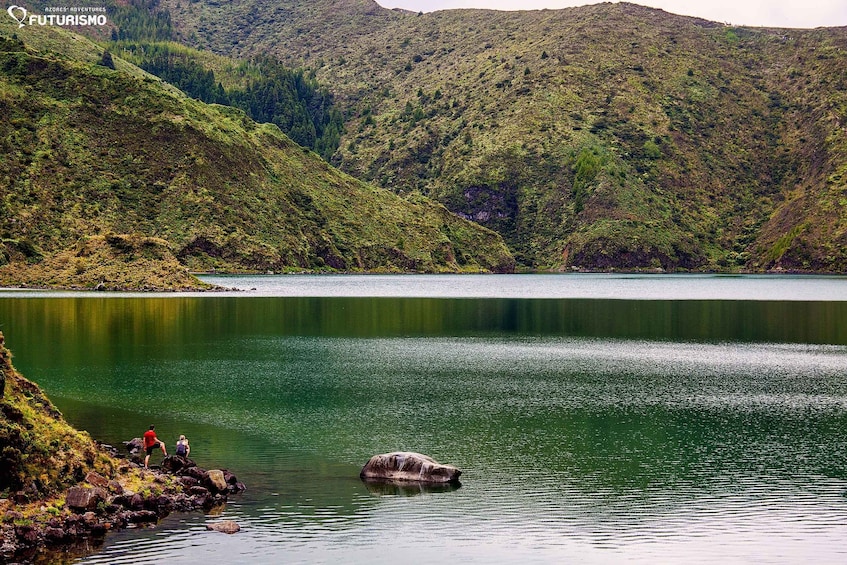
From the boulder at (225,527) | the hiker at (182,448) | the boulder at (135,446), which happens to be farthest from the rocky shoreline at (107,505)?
the boulder at (135,446)

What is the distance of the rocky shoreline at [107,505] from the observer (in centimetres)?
3688

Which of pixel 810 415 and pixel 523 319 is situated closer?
pixel 810 415

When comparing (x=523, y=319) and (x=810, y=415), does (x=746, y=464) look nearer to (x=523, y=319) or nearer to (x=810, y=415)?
(x=810, y=415)

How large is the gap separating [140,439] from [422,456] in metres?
16.2

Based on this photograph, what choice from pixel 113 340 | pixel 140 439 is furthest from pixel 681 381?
pixel 113 340

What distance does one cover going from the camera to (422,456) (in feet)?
158

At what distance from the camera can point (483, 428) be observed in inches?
2355

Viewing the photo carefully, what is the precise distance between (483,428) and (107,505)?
2526 cm

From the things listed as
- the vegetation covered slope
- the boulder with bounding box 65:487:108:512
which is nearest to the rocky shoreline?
the boulder with bounding box 65:487:108:512

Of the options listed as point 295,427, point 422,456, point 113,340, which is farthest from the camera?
point 113,340

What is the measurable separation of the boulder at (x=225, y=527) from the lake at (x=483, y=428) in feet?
2.12

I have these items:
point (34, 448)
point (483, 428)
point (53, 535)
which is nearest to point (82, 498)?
point (53, 535)

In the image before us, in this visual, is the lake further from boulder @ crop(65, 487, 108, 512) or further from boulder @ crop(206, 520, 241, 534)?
boulder @ crop(65, 487, 108, 512)

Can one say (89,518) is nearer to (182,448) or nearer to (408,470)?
(182,448)
